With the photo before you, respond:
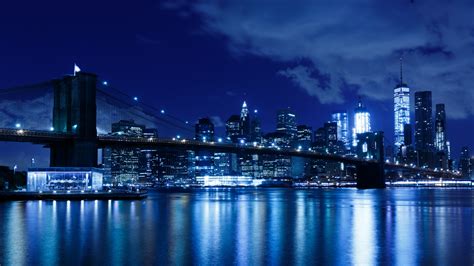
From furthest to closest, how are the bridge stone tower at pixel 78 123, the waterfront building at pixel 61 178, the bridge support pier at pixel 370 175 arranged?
1. the bridge support pier at pixel 370 175
2. the bridge stone tower at pixel 78 123
3. the waterfront building at pixel 61 178

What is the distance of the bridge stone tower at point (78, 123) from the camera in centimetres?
5891

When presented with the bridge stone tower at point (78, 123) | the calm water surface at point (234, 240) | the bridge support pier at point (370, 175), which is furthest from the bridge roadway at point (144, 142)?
the calm water surface at point (234, 240)

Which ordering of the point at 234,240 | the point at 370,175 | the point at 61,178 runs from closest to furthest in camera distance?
the point at 234,240, the point at 61,178, the point at 370,175

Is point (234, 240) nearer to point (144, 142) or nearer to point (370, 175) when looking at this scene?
point (144, 142)

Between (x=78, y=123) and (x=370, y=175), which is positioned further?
(x=370, y=175)

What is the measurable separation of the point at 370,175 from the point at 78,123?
65965 mm

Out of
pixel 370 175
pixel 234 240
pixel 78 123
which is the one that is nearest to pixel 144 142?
pixel 78 123

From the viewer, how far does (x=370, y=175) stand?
4360 inches

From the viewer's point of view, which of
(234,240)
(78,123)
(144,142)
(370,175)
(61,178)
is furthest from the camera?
(370,175)

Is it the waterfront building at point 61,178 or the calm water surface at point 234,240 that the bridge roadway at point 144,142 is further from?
the calm water surface at point 234,240

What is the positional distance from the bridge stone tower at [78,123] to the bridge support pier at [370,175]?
202 feet

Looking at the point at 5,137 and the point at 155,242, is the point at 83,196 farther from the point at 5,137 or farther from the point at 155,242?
the point at 155,242

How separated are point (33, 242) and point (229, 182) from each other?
501ft

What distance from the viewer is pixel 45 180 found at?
58.1 metres
